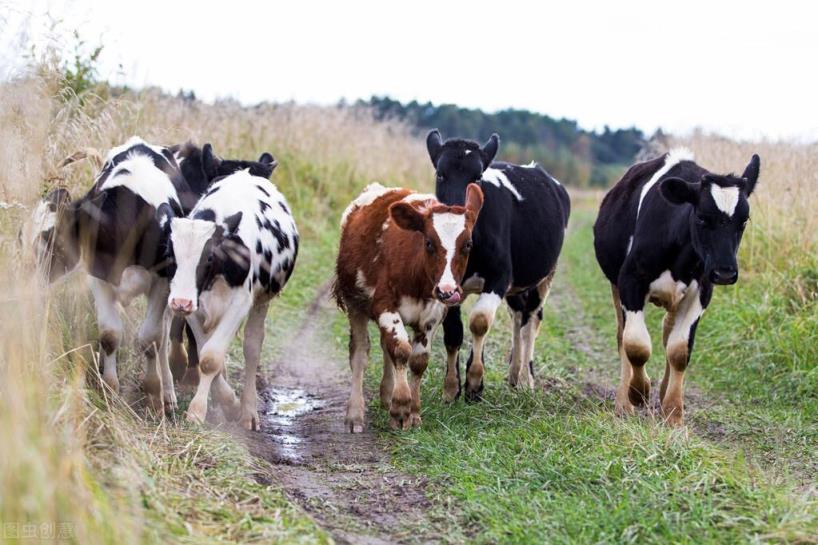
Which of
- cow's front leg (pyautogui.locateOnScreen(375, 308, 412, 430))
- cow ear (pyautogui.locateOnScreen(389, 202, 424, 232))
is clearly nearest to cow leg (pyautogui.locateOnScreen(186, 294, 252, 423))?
cow's front leg (pyautogui.locateOnScreen(375, 308, 412, 430))

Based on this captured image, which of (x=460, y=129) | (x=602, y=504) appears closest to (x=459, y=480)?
(x=602, y=504)

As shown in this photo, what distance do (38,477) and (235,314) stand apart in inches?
139

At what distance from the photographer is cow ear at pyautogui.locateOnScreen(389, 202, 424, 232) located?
7902 mm

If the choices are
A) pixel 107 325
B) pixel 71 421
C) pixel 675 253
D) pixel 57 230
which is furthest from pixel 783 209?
pixel 71 421

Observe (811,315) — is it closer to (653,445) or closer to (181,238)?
(653,445)

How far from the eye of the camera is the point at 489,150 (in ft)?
30.9

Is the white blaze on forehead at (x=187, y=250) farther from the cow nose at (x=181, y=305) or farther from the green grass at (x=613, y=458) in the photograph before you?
the green grass at (x=613, y=458)

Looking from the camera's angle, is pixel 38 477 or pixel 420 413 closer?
pixel 38 477

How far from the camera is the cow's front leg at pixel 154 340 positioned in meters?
7.66

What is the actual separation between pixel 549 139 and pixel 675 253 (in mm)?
61565

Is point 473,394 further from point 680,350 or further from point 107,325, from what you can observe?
point 107,325

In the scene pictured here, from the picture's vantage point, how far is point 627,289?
8.36m

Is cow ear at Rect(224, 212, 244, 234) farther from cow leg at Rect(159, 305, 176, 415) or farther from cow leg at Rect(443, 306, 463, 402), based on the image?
cow leg at Rect(443, 306, 463, 402)

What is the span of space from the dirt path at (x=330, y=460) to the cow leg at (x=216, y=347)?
43 cm
